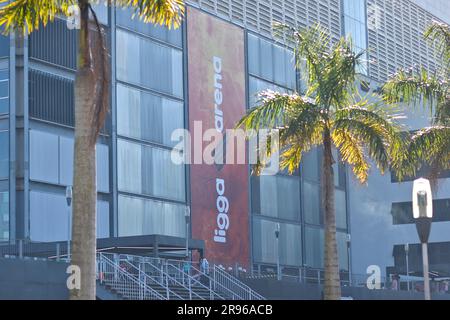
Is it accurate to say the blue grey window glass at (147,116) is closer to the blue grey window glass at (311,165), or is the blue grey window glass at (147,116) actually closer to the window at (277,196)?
the window at (277,196)

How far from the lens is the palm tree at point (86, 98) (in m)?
18.8

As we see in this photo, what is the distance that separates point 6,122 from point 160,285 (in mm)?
17360

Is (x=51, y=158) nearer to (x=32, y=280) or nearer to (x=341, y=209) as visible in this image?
(x=32, y=280)

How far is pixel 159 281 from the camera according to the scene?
38.2m

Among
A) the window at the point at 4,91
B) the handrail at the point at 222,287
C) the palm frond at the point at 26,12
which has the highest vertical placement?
the window at the point at 4,91

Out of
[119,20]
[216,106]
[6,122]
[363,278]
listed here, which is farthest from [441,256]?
[6,122]

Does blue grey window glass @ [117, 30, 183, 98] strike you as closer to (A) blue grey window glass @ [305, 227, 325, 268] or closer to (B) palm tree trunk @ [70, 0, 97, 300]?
(A) blue grey window glass @ [305, 227, 325, 268]

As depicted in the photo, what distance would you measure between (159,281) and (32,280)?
680 centimetres

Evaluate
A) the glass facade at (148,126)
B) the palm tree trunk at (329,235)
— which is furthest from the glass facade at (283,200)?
the palm tree trunk at (329,235)

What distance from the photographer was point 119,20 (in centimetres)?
5722

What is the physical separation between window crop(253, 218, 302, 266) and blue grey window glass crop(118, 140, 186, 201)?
751 cm

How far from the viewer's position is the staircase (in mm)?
36281

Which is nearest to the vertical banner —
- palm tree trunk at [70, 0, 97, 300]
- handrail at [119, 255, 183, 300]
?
handrail at [119, 255, 183, 300]

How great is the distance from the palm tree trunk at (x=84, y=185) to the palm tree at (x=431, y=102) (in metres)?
13.9
